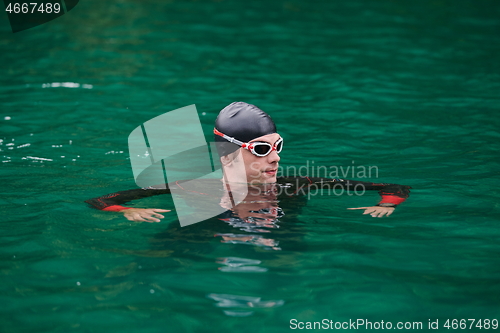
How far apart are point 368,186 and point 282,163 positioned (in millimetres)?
2235

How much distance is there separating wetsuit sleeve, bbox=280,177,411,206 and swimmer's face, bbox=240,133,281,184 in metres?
0.66

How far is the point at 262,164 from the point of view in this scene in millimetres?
5652

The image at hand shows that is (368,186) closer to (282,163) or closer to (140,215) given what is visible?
(282,163)

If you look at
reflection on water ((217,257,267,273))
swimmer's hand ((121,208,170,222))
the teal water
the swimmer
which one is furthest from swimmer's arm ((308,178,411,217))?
swimmer's hand ((121,208,170,222))

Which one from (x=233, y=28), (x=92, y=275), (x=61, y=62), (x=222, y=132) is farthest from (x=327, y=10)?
(x=92, y=275)

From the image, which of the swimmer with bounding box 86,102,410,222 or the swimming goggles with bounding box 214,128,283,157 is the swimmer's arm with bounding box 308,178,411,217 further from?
the swimming goggles with bounding box 214,128,283,157

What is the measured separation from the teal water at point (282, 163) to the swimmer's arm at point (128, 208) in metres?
0.29

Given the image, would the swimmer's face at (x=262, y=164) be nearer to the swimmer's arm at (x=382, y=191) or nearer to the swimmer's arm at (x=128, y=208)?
the swimmer's arm at (x=382, y=191)

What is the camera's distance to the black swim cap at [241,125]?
18.6 feet

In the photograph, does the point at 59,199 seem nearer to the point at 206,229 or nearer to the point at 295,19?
the point at 206,229

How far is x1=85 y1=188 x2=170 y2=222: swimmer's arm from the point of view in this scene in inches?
203

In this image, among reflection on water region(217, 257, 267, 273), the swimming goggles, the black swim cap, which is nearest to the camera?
reflection on water region(217, 257, 267, 273)

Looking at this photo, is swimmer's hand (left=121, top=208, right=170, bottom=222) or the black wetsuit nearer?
swimmer's hand (left=121, top=208, right=170, bottom=222)

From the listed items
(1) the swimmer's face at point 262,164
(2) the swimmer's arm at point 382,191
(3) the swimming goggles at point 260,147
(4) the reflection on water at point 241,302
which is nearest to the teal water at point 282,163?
(4) the reflection on water at point 241,302
